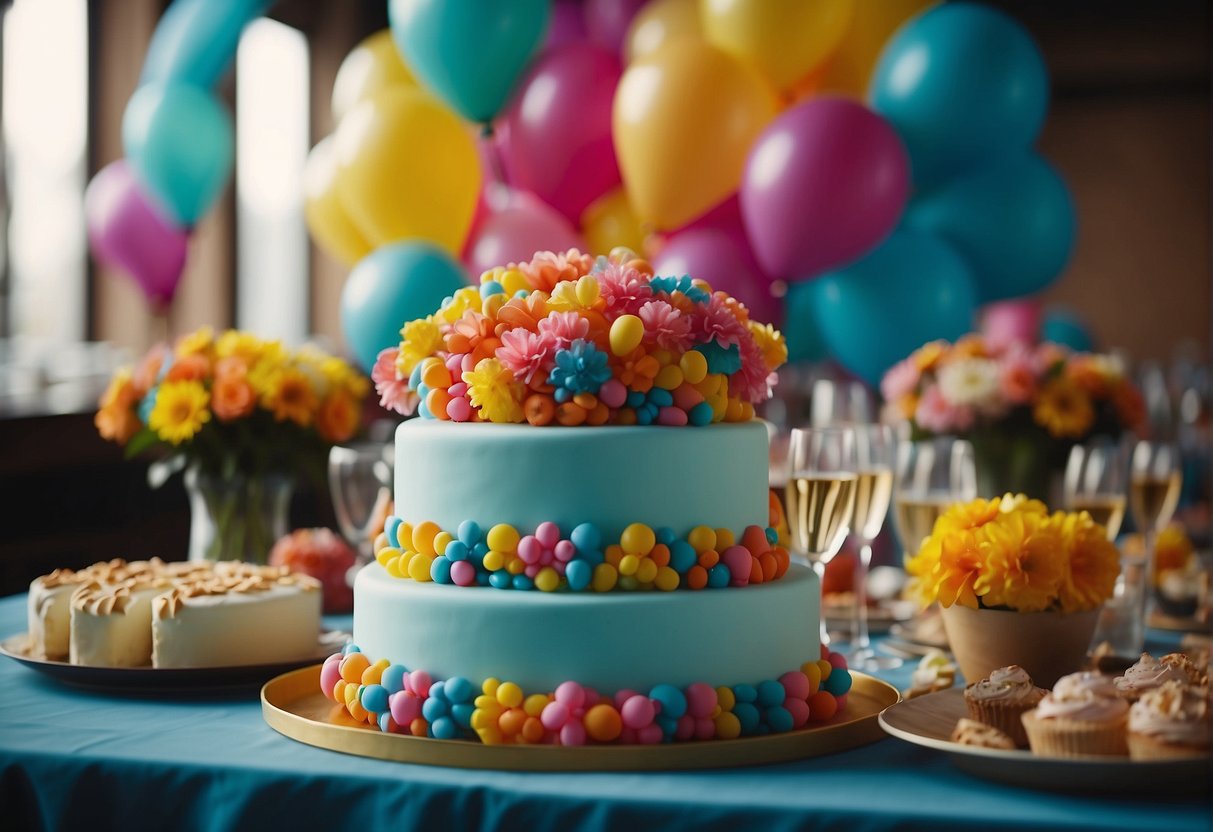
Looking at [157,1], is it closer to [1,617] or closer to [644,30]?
[644,30]

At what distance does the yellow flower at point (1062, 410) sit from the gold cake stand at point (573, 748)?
5.76 ft

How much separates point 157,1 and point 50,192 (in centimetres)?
137

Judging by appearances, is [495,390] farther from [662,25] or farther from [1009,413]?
[662,25]

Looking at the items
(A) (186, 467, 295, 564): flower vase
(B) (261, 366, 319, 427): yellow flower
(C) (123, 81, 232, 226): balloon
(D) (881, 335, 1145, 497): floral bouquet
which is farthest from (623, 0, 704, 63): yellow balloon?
(A) (186, 467, 295, 564): flower vase

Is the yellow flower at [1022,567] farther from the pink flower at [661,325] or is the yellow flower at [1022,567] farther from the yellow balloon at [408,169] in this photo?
the yellow balloon at [408,169]

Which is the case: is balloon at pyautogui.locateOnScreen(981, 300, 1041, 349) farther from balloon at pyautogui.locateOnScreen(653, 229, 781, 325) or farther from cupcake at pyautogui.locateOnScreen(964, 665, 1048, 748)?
cupcake at pyautogui.locateOnScreen(964, 665, 1048, 748)

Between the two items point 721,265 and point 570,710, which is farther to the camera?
point 721,265

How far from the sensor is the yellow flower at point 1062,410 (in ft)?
10.5

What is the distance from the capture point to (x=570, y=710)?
1446 mm

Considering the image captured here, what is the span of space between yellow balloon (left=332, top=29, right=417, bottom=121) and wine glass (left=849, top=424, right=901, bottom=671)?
289 centimetres

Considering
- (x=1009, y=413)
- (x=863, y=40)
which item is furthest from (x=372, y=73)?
(x=1009, y=413)

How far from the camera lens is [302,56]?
9719mm

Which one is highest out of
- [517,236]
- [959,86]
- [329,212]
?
[959,86]

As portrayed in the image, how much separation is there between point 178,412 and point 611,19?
2737mm
